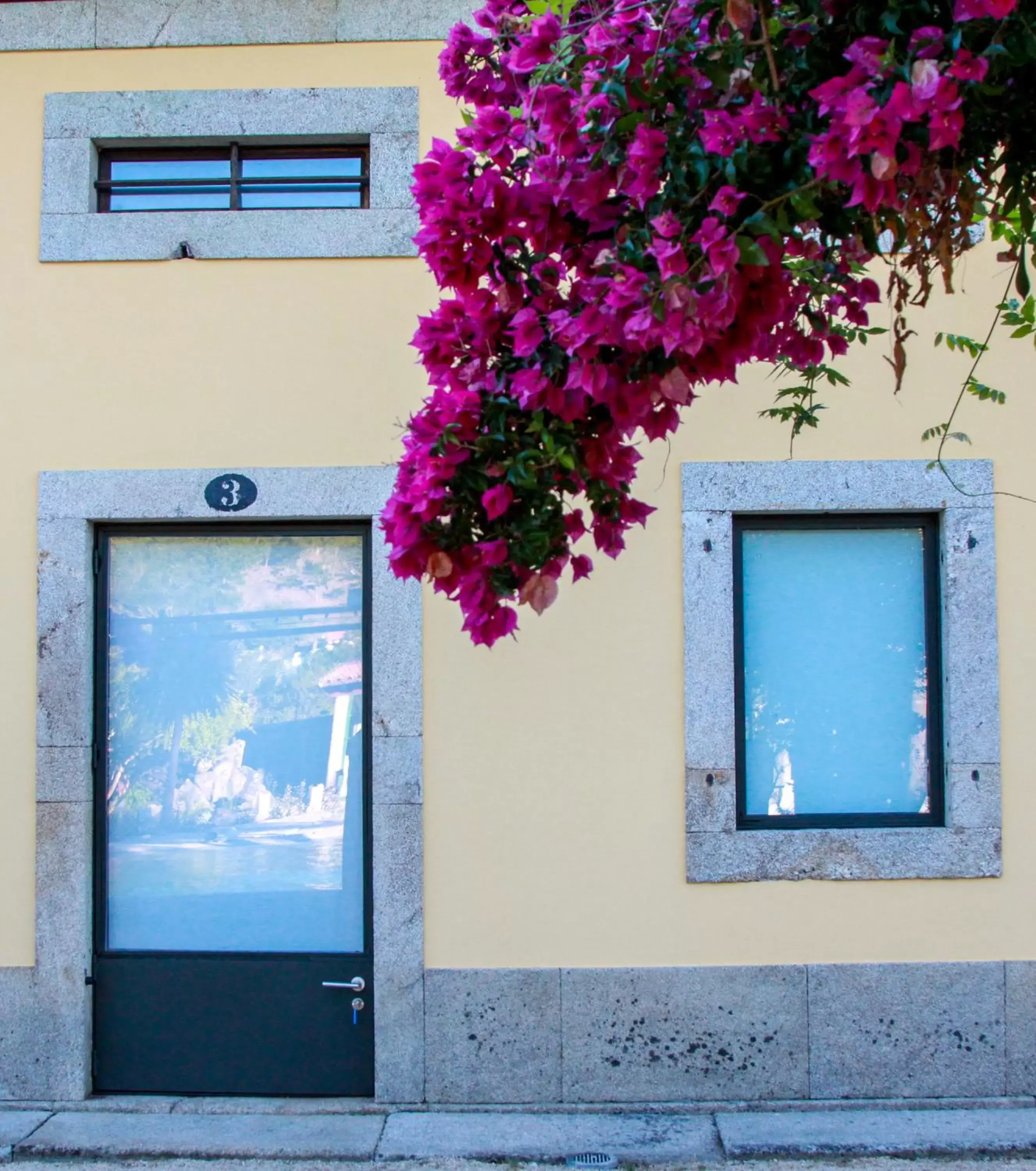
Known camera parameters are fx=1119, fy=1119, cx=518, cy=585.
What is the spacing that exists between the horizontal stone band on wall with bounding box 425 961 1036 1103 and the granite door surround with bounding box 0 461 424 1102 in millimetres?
541

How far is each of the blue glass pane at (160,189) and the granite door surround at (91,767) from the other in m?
1.24

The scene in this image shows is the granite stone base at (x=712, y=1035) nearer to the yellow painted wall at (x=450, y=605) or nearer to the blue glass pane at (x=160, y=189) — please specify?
the yellow painted wall at (x=450, y=605)

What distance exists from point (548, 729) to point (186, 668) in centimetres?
161

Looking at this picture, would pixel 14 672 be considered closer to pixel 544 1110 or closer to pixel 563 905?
pixel 563 905

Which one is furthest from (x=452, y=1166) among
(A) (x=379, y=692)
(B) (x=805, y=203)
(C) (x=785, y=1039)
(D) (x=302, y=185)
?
(D) (x=302, y=185)

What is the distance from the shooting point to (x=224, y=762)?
489 cm

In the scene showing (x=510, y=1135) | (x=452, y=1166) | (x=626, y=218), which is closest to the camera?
(x=626, y=218)

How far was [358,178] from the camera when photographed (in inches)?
193

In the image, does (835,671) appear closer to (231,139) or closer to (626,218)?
(626,218)

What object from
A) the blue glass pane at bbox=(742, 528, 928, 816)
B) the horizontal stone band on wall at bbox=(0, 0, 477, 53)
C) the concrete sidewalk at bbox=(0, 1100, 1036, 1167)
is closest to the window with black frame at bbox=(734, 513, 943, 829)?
the blue glass pane at bbox=(742, 528, 928, 816)

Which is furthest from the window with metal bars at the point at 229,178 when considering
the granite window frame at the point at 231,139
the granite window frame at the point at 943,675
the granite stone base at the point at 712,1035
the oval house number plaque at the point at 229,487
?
the granite stone base at the point at 712,1035

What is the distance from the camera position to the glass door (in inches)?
189

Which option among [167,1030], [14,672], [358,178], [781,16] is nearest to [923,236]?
[781,16]

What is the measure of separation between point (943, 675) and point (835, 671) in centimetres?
45
